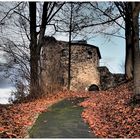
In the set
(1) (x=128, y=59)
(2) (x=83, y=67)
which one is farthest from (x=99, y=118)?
(2) (x=83, y=67)

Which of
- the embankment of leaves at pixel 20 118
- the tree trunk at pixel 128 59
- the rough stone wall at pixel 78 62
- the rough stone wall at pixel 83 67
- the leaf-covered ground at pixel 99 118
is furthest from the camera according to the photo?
the rough stone wall at pixel 83 67

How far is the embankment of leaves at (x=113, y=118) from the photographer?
420 inches

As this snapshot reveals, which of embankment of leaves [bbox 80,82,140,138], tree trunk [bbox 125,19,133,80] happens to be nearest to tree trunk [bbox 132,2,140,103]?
embankment of leaves [bbox 80,82,140,138]

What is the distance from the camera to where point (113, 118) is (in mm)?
12789

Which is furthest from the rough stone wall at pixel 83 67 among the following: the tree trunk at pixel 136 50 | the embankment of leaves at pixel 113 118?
the tree trunk at pixel 136 50

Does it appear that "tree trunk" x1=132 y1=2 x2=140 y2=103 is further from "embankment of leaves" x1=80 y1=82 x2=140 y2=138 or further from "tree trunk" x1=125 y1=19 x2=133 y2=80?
"tree trunk" x1=125 y1=19 x2=133 y2=80

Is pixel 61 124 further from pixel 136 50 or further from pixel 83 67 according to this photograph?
pixel 83 67

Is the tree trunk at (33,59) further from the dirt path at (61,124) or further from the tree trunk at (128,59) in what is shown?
the tree trunk at (128,59)

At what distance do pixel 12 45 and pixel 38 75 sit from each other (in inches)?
150

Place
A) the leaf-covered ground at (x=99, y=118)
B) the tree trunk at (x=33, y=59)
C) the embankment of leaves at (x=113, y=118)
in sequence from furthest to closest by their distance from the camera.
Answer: the tree trunk at (x=33, y=59) → the embankment of leaves at (x=113, y=118) → the leaf-covered ground at (x=99, y=118)

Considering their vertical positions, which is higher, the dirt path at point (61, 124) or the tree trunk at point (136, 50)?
the tree trunk at point (136, 50)

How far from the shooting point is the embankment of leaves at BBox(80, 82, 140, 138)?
10664 mm

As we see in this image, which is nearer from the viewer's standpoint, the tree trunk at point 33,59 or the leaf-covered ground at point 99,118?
the leaf-covered ground at point 99,118

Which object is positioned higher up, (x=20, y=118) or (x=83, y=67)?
(x=83, y=67)
